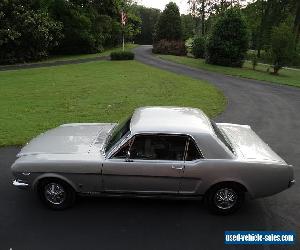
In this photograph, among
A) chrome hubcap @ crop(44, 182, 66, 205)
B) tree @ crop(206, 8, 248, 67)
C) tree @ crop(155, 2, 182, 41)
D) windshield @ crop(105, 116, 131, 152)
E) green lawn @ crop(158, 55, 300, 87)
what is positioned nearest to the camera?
chrome hubcap @ crop(44, 182, 66, 205)

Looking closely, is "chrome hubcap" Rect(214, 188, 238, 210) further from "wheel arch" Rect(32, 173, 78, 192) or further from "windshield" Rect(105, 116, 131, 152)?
"wheel arch" Rect(32, 173, 78, 192)

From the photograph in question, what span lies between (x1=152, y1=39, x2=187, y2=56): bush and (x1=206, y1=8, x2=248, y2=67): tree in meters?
10.5

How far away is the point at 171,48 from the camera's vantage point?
40562mm

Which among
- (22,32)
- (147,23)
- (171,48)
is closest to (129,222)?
(22,32)

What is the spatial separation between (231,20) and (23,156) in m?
25.9

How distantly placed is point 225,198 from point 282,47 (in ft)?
75.4

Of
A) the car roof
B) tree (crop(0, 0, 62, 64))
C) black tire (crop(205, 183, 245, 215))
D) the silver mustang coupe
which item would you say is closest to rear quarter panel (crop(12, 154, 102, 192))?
the silver mustang coupe

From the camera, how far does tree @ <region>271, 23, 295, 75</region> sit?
2656cm

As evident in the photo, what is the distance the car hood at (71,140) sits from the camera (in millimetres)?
6617

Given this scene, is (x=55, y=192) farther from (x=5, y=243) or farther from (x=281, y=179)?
(x=281, y=179)

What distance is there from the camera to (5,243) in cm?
554

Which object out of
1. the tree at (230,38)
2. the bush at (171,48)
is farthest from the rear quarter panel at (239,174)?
the bush at (171,48)

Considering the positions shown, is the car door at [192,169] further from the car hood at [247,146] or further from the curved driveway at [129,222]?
the car hood at [247,146]

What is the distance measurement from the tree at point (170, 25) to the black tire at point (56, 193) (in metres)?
39.4
